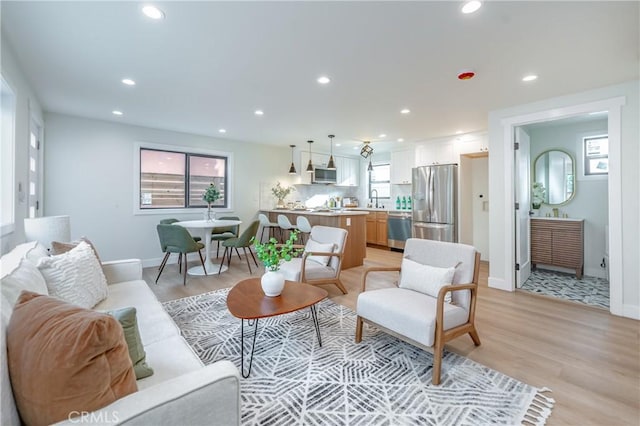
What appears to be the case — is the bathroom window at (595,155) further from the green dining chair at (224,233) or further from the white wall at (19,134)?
the white wall at (19,134)

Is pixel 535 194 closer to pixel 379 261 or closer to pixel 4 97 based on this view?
pixel 379 261

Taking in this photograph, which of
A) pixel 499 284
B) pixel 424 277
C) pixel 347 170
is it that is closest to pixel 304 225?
pixel 424 277

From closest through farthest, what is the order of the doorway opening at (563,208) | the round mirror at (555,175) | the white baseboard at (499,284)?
the white baseboard at (499,284), the doorway opening at (563,208), the round mirror at (555,175)

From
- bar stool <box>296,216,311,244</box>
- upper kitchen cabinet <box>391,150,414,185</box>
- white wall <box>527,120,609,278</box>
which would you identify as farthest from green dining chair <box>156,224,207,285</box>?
white wall <box>527,120,609,278</box>

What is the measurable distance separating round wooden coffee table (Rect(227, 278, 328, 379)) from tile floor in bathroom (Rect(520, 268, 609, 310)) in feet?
10.4

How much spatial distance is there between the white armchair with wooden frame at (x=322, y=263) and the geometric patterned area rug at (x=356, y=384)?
25.8 inches

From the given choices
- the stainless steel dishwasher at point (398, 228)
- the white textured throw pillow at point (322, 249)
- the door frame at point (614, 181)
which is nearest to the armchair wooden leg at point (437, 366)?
the white textured throw pillow at point (322, 249)

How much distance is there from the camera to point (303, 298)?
2217 millimetres

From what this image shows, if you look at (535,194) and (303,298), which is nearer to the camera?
(303,298)

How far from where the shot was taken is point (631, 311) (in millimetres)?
2891

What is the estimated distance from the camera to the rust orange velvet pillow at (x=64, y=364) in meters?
0.78

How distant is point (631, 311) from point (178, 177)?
6.64 m

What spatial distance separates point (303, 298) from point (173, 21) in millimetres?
2210

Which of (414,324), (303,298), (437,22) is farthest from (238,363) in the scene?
(437,22)
